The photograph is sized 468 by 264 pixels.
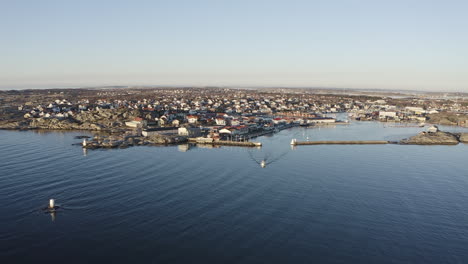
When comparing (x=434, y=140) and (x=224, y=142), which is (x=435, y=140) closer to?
(x=434, y=140)

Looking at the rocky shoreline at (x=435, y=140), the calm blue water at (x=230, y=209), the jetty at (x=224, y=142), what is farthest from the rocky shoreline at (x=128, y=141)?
the rocky shoreline at (x=435, y=140)

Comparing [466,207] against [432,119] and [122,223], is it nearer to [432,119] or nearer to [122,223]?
[122,223]

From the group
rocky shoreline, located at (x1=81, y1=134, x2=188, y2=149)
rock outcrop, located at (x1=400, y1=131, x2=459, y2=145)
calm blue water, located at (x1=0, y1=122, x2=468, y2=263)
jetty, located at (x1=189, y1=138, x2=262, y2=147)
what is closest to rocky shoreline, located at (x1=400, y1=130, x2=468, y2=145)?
rock outcrop, located at (x1=400, y1=131, x2=459, y2=145)

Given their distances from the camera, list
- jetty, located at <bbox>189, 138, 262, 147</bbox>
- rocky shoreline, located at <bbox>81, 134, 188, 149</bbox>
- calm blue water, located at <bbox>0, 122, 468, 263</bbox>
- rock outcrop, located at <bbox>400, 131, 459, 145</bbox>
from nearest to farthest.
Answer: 1. calm blue water, located at <bbox>0, 122, 468, 263</bbox>
2. rocky shoreline, located at <bbox>81, 134, 188, 149</bbox>
3. jetty, located at <bbox>189, 138, 262, 147</bbox>
4. rock outcrop, located at <bbox>400, 131, 459, 145</bbox>

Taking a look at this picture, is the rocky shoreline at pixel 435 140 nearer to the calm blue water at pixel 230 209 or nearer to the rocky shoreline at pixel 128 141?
the calm blue water at pixel 230 209

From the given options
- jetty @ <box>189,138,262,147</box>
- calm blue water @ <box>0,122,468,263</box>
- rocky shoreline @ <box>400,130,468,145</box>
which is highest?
rocky shoreline @ <box>400,130,468,145</box>

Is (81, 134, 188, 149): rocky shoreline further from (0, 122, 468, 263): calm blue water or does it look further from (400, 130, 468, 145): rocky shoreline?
(400, 130, 468, 145): rocky shoreline

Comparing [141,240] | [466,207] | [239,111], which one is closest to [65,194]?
[141,240]

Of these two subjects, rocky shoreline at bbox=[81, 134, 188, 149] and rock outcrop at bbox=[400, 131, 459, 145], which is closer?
rocky shoreline at bbox=[81, 134, 188, 149]
